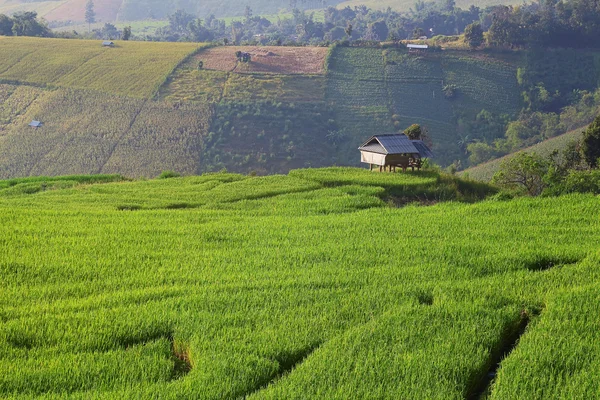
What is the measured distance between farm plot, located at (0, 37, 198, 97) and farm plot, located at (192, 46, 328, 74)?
235 cm

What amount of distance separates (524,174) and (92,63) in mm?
44182

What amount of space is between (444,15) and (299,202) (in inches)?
3661

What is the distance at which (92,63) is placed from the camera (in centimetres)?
5769

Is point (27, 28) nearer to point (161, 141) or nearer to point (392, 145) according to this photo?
point (161, 141)

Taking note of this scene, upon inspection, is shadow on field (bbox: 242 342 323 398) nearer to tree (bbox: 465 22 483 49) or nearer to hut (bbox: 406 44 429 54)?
hut (bbox: 406 44 429 54)

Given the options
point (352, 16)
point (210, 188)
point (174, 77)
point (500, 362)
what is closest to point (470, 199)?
point (210, 188)

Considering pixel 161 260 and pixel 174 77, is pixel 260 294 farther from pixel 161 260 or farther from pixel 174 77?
pixel 174 77

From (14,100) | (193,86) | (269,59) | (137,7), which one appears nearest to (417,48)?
(269,59)

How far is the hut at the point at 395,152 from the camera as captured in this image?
2242 centimetres

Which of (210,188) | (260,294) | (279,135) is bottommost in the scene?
(279,135)

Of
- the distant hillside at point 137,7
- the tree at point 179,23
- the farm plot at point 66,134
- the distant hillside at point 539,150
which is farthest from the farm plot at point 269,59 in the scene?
the distant hillside at point 137,7

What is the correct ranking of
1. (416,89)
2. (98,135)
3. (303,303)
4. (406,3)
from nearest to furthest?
1. (303,303)
2. (98,135)
3. (416,89)
4. (406,3)

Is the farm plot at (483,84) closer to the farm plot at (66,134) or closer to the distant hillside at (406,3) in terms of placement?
the farm plot at (66,134)

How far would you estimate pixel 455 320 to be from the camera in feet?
28.2
